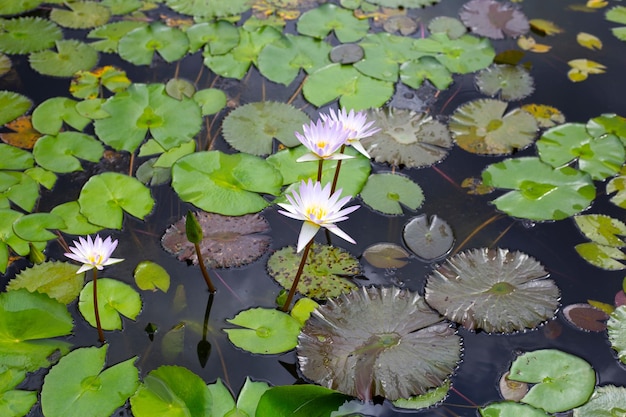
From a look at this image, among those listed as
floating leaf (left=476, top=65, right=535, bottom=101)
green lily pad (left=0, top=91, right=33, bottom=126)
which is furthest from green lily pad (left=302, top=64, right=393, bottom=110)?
green lily pad (left=0, top=91, right=33, bottom=126)

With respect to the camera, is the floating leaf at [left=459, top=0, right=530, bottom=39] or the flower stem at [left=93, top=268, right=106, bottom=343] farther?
the floating leaf at [left=459, top=0, right=530, bottom=39]

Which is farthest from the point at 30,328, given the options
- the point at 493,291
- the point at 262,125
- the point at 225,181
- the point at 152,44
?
the point at 152,44

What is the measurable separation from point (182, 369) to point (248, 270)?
44 centimetres

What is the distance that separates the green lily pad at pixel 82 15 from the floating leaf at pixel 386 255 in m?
1.93

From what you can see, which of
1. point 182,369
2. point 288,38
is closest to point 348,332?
point 182,369

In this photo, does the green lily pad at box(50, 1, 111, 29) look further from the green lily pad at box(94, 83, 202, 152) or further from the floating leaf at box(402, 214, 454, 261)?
the floating leaf at box(402, 214, 454, 261)

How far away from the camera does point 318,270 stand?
7.08ft

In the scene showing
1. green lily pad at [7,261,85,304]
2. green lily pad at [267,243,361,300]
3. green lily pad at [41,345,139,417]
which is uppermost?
green lily pad at [267,243,361,300]

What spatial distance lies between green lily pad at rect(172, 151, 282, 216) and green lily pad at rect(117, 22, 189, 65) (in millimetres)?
844

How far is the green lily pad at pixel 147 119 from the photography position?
261cm

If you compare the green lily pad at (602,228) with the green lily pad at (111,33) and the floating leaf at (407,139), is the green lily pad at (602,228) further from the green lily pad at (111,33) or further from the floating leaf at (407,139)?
the green lily pad at (111,33)

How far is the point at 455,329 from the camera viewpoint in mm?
1989

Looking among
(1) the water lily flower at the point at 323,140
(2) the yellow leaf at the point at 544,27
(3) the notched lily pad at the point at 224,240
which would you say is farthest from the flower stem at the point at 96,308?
(2) the yellow leaf at the point at 544,27

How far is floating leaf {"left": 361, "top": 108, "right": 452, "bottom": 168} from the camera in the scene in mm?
2539
